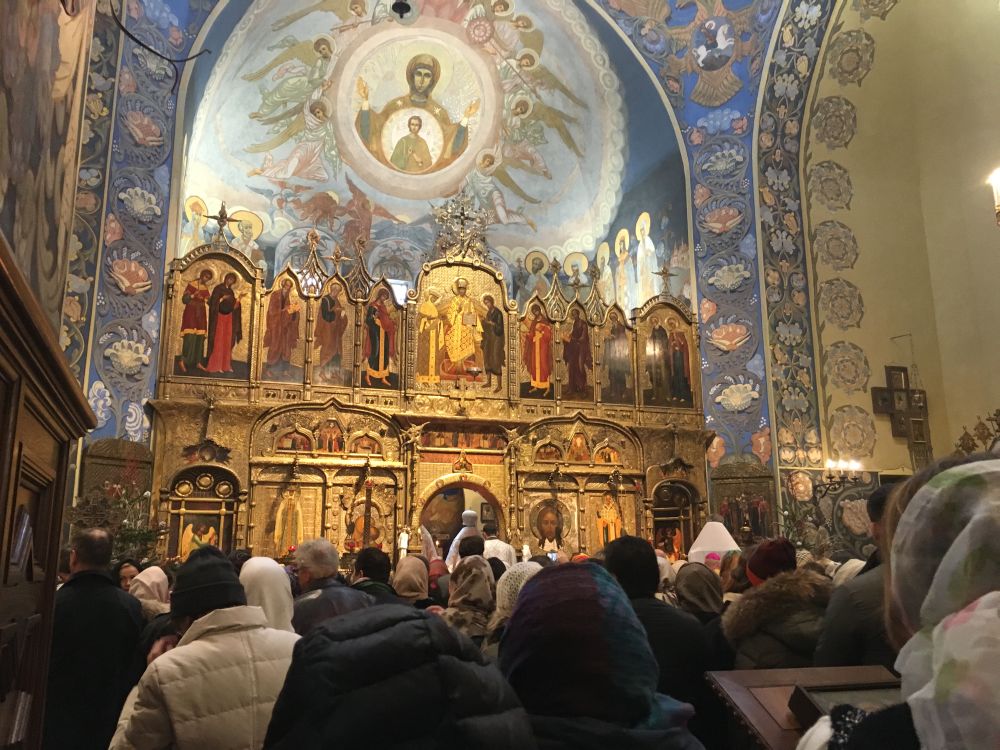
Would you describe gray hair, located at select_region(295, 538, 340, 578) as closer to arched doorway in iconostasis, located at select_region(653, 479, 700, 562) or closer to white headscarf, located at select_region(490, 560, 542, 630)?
white headscarf, located at select_region(490, 560, 542, 630)

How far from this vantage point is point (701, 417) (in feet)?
54.3

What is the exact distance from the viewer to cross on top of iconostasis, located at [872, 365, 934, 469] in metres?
17.0

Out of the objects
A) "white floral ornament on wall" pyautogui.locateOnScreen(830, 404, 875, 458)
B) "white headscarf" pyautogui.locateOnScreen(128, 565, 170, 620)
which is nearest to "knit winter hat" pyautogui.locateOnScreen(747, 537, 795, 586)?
"white headscarf" pyautogui.locateOnScreen(128, 565, 170, 620)

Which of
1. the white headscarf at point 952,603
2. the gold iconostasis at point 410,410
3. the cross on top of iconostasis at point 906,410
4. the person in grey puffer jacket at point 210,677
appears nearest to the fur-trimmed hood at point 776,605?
the person in grey puffer jacket at point 210,677

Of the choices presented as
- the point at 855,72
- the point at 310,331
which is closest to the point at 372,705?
the point at 310,331

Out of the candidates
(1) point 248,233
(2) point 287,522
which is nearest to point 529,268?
(1) point 248,233

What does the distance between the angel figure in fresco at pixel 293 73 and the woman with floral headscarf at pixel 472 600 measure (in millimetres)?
17278

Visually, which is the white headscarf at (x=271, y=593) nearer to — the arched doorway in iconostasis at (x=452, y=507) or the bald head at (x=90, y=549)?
the bald head at (x=90, y=549)

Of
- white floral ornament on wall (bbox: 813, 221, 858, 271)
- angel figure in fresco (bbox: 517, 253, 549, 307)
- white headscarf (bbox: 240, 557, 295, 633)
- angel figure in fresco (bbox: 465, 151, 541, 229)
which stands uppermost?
angel figure in fresco (bbox: 465, 151, 541, 229)

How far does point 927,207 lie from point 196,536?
1691cm

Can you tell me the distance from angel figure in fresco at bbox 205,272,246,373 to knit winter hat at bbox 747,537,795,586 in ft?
38.1

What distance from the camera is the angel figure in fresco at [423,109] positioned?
20.2 metres

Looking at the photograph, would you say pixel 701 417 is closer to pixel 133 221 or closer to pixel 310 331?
pixel 310 331

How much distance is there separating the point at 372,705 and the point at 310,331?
13.8 metres
